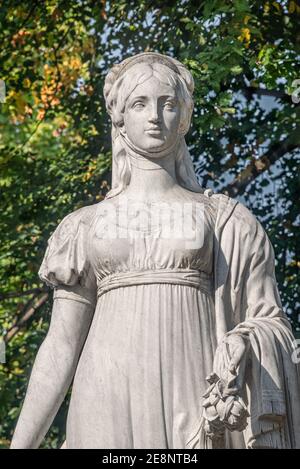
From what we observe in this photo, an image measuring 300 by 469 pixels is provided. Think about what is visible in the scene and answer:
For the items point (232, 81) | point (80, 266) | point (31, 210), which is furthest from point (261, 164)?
point (80, 266)

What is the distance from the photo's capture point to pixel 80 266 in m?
11.4

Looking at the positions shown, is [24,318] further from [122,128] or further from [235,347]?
[235,347]

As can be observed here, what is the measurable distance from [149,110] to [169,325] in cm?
137

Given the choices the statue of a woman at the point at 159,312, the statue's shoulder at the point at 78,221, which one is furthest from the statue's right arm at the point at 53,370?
the statue's shoulder at the point at 78,221

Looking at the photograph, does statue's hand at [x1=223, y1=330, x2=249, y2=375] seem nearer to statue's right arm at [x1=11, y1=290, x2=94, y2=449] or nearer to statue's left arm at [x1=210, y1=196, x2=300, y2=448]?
statue's left arm at [x1=210, y1=196, x2=300, y2=448]

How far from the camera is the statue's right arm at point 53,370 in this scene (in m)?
11.1

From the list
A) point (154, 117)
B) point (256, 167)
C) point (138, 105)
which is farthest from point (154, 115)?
point (256, 167)

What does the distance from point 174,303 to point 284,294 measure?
8444mm

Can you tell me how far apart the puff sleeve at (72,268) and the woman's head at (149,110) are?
0.40 meters

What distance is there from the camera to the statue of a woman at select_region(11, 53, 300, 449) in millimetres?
10633

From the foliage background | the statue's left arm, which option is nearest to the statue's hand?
the statue's left arm

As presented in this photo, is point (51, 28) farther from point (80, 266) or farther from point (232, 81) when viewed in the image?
point (80, 266)

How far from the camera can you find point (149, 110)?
11391 mm

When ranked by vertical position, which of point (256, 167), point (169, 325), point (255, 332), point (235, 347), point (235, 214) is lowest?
point (235, 347)
